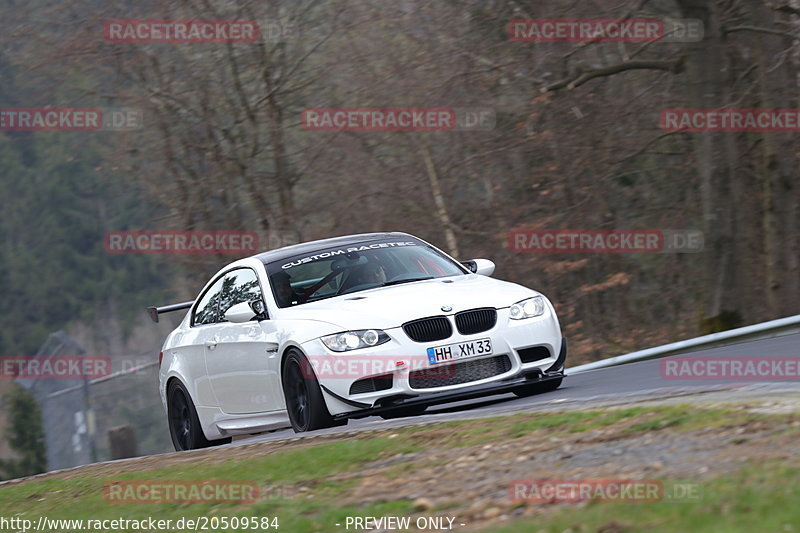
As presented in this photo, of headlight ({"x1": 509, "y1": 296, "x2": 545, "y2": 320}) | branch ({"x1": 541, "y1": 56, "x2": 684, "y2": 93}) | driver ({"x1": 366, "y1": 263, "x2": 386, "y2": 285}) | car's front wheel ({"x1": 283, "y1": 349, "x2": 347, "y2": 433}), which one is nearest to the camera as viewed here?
car's front wheel ({"x1": 283, "y1": 349, "x2": 347, "y2": 433})

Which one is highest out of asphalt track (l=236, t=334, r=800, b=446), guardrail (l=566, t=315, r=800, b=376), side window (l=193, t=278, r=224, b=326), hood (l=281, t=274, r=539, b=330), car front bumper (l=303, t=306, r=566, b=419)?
side window (l=193, t=278, r=224, b=326)

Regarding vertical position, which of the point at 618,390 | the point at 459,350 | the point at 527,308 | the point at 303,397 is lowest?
the point at 618,390

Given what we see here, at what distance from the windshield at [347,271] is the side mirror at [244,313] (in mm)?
190

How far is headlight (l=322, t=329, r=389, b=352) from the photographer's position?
378 inches

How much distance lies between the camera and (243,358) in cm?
1077

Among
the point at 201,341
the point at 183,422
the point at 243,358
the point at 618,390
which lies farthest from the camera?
the point at 183,422

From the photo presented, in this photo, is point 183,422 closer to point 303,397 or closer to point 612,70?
point 303,397

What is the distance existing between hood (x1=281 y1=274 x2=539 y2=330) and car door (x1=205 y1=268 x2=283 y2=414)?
0.38m

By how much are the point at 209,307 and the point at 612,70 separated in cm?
1008

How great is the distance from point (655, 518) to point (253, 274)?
6745 mm

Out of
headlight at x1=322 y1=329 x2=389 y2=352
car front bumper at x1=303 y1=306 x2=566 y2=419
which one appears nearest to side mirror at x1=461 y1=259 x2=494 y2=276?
car front bumper at x1=303 y1=306 x2=566 y2=419

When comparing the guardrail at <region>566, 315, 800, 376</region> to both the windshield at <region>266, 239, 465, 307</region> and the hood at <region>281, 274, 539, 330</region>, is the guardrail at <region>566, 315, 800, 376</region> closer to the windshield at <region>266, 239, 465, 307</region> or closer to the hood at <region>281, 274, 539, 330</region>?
the windshield at <region>266, 239, 465, 307</region>

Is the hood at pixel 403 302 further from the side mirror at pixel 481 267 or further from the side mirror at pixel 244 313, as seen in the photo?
the side mirror at pixel 481 267

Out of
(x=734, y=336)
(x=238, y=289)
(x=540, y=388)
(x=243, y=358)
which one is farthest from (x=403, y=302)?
(x=734, y=336)
